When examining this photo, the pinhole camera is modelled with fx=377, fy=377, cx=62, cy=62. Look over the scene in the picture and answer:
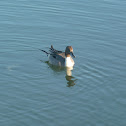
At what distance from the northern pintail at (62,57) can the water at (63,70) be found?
0.38 metres

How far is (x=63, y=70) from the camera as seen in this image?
64.3ft

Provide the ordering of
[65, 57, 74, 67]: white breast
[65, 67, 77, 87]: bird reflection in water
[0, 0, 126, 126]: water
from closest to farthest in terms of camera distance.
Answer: [0, 0, 126, 126]: water, [65, 67, 77, 87]: bird reflection in water, [65, 57, 74, 67]: white breast

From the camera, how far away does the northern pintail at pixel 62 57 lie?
1959 cm

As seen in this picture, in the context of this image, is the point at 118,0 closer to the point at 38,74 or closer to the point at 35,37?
the point at 35,37

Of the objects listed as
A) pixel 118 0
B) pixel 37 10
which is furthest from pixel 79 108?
pixel 118 0

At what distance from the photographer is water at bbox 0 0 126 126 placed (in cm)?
1440

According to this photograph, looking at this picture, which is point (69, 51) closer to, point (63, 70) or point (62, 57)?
point (62, 57)

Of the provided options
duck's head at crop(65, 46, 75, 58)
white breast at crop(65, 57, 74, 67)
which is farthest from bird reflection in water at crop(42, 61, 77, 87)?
duck's head at crop(65, 46, 75, 58)

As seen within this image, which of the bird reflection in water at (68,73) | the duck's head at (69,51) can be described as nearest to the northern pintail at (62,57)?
the duck's head at (69,51)

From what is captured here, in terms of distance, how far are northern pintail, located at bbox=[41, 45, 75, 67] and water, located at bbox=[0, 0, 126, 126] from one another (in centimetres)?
38

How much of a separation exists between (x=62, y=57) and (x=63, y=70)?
848mm

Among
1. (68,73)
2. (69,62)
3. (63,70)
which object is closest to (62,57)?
(69,62)

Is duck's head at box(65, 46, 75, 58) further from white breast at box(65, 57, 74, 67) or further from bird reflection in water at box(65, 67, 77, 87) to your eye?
bird reflection in water at box(65, 67, 77, 87)

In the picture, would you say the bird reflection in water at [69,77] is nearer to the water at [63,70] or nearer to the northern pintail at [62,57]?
the water at [63,70]
